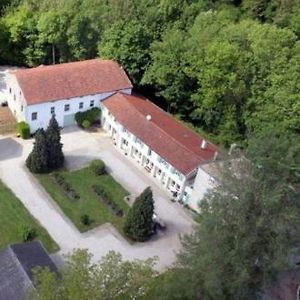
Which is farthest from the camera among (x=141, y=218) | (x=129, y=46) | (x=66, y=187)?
A: (x=129, y=46)

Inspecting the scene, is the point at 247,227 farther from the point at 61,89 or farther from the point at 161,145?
the point at 61,89

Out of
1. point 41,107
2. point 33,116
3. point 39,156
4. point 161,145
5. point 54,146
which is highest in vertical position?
point 41,107

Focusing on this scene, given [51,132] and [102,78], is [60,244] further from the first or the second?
[102,78]

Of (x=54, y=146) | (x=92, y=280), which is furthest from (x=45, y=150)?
(x=92, y=280)

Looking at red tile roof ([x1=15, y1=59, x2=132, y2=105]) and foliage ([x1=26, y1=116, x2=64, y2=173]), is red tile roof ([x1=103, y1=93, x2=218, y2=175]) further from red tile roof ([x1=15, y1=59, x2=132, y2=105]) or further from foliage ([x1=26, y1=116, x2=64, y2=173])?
foliage ([x1=26, y1=116, x2=64, y2=173])

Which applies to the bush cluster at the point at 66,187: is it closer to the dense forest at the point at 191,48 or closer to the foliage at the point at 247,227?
the dense forest at the point at 191,48

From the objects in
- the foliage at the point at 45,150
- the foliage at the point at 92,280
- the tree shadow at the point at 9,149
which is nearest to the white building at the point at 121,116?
the tree shadow at the point at 9,149
